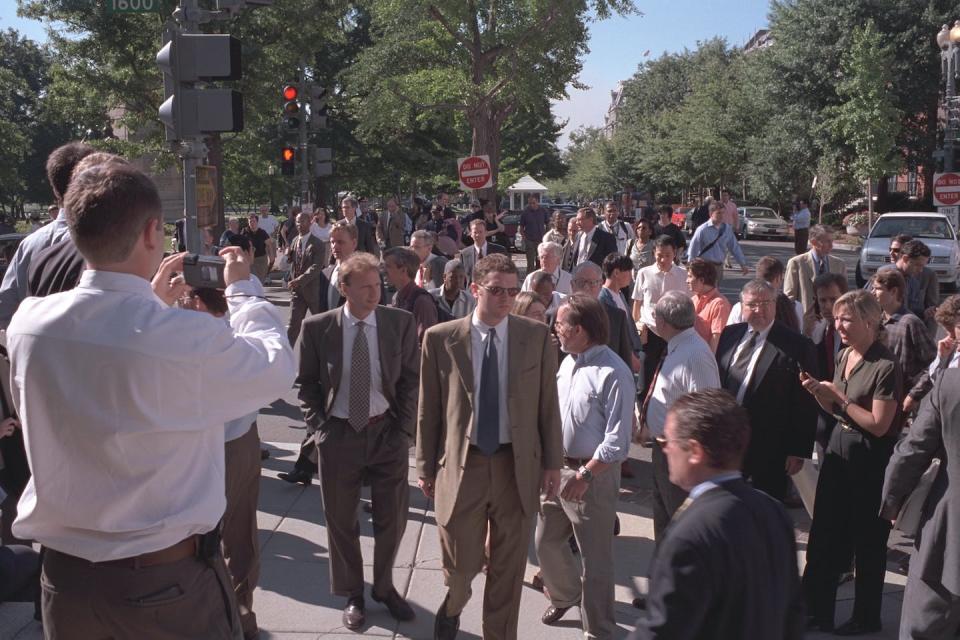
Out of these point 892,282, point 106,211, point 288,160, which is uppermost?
point 288,160

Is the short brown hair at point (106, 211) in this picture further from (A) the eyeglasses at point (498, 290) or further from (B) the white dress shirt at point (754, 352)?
(B) the white dress shirt at point (754, 352)

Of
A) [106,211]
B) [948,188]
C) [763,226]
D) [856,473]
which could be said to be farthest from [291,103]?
[763,226]

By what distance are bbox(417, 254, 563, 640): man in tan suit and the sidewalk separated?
668mm

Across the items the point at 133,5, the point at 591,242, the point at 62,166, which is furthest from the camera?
the point at 591,242

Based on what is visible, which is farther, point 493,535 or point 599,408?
point 599,408

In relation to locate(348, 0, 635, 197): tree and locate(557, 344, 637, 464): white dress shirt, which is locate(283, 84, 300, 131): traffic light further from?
locate(557, 344, 637, 464): white dress shirt

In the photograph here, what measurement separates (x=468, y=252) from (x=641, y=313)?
3.01 m

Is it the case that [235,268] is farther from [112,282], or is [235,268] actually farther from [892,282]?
[892,282]

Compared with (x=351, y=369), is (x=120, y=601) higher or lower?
lower

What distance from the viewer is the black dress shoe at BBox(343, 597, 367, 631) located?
15.9ft

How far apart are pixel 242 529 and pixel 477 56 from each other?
2204 centimetres

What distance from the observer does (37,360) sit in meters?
2.30

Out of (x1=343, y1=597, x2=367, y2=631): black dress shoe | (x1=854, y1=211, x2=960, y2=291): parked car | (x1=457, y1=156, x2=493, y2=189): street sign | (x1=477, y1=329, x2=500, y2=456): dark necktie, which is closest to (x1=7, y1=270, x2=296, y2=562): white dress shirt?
(x1=477, y1=329, x2=500, y2=456): dark necktie

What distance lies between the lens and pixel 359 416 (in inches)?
191
